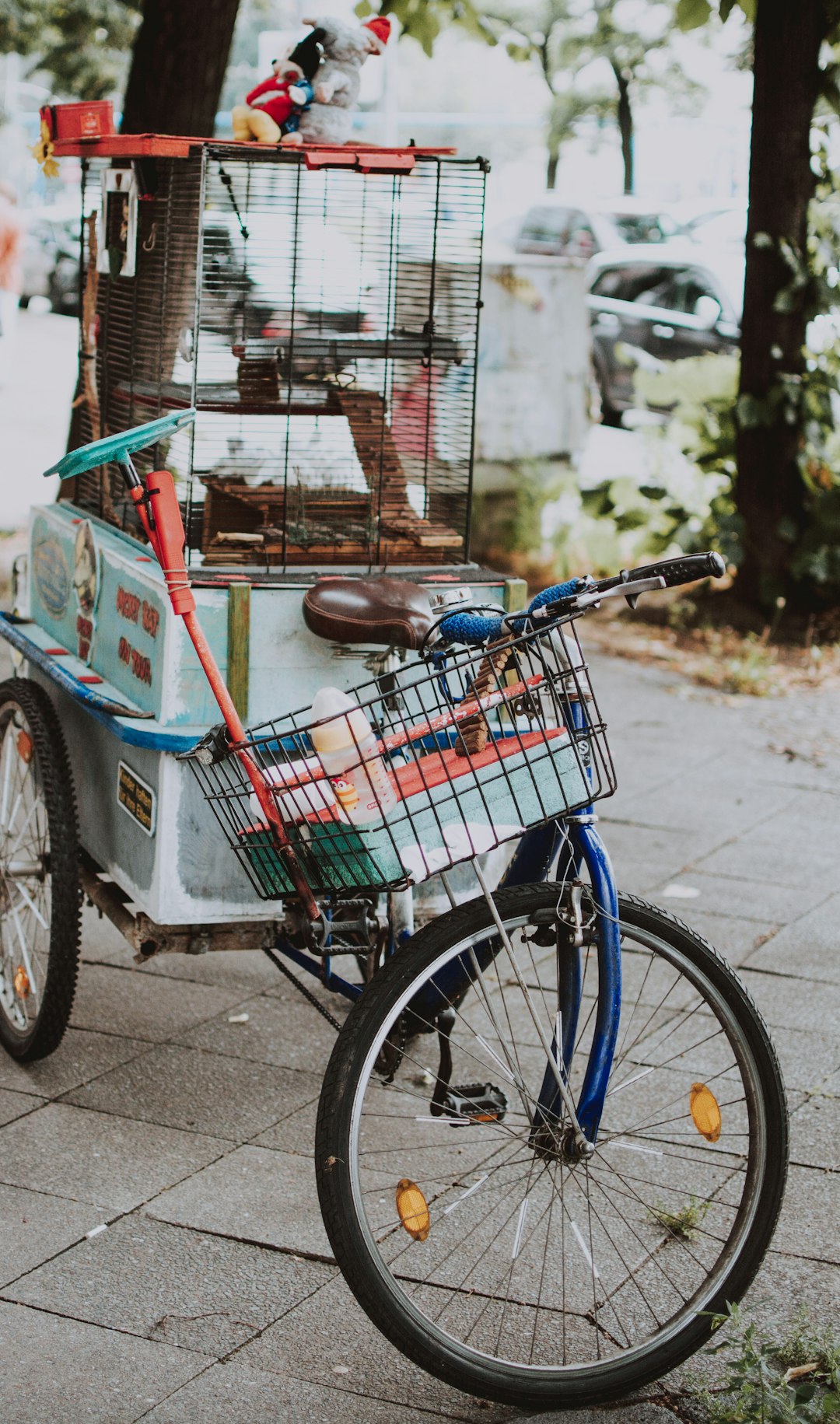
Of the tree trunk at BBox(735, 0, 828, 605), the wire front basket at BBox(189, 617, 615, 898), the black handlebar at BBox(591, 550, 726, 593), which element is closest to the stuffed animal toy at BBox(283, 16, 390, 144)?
the wire front basket at BBox(189, 617, 615, 898)

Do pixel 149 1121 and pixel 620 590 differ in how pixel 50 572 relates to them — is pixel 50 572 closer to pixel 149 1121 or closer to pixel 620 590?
pixel 149 1121

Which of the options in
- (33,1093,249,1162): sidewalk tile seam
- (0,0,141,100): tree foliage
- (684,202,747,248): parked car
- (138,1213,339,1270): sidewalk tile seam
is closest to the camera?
(138,1213,339,1270): sidewalk tile seam

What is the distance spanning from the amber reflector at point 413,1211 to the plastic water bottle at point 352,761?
0.58m

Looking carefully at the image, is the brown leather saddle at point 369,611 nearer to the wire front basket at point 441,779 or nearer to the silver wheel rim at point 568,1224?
the wire front basket at point 441,779

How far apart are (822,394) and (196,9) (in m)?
3.44

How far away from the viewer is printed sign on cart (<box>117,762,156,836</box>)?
320 cm

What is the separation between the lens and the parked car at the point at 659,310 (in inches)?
598

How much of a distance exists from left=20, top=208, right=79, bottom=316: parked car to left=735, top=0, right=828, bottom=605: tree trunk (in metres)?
16.6

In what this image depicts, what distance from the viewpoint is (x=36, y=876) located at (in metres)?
3.53

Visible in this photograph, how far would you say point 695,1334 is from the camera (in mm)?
2531

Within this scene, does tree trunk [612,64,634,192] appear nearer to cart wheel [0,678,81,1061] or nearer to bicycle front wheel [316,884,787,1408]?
cart wheel [0,678,81,1061]

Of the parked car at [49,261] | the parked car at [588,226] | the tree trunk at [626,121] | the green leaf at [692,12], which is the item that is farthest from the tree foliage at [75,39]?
the green leaf at [692,12]

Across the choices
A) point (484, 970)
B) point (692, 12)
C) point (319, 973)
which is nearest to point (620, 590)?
point (484, 970)

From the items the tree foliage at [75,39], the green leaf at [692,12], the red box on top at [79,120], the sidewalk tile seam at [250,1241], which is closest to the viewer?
the sidewalk tile seam at [250,1241]
